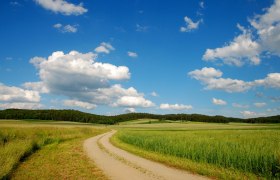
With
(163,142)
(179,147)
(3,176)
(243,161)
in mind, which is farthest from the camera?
(163,142)

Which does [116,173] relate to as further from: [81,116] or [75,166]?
[81,116]

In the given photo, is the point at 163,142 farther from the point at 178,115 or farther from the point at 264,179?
the point at 178,115

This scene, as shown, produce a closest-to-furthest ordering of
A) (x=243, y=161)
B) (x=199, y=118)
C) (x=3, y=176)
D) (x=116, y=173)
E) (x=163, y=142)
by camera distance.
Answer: (x=3, y=176)
(x=116, y=173)
(x=243, y=161)
(x=163, y=142)
(x=199, y=118)

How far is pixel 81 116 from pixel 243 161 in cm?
18342

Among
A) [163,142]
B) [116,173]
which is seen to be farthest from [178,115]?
[116,173]

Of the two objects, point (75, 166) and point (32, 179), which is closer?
point (32, 179)

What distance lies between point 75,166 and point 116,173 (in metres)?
3.74

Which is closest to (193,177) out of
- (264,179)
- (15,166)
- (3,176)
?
(264,179)

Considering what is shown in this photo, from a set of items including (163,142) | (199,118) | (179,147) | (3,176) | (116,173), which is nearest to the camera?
(3,176)

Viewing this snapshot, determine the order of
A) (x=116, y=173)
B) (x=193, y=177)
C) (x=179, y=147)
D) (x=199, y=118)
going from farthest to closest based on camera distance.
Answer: (x=199, y=118)
(x=179, y=147)
(x=116, y=173)
(x=193, y=177)

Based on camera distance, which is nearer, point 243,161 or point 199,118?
point 243,161

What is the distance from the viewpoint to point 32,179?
39.6ft

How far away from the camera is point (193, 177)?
12.4m

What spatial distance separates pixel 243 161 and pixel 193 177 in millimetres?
4720
